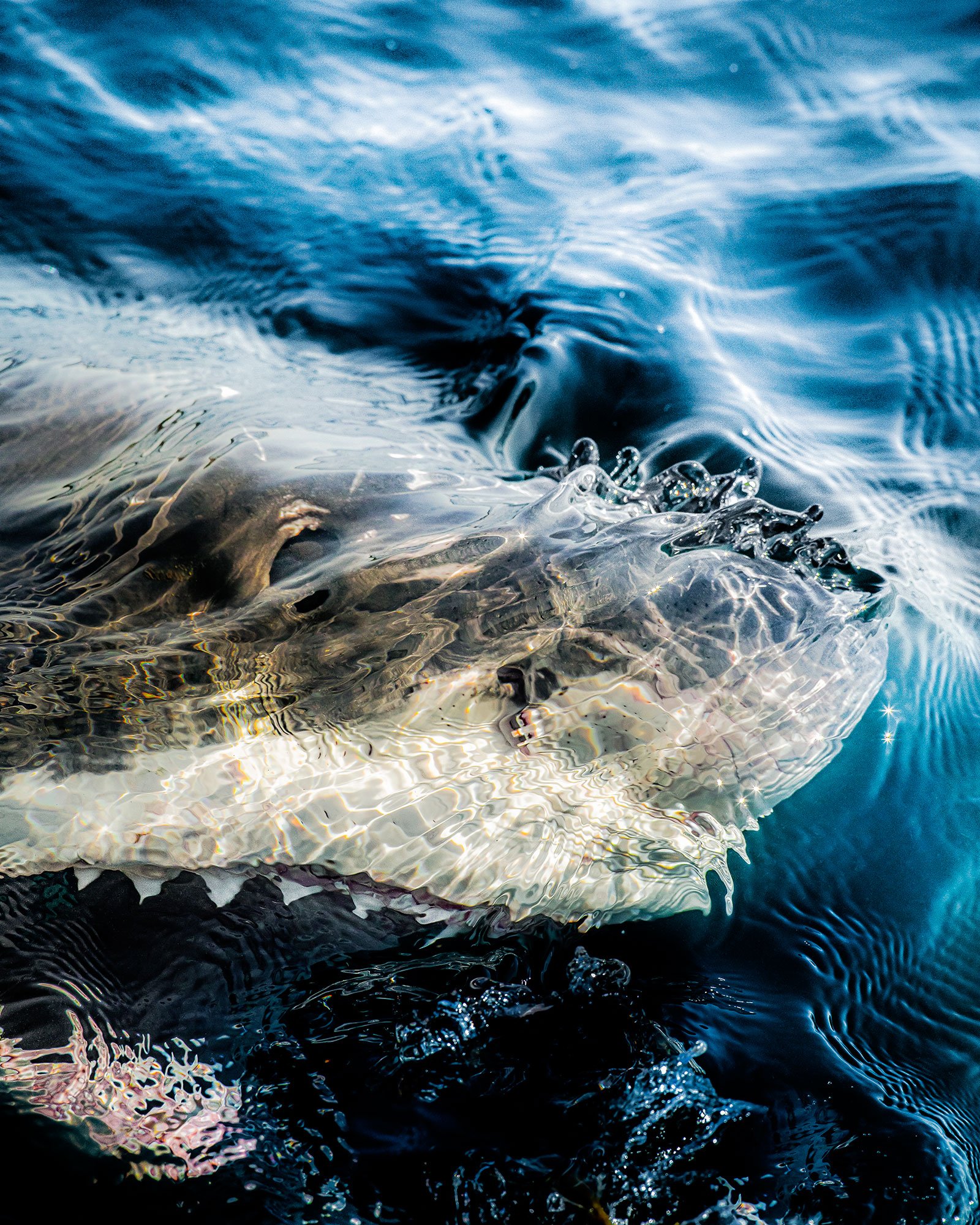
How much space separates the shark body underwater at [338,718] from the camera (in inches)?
68.9

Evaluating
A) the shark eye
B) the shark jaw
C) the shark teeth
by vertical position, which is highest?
the shark eye

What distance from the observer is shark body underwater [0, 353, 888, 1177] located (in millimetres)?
1749

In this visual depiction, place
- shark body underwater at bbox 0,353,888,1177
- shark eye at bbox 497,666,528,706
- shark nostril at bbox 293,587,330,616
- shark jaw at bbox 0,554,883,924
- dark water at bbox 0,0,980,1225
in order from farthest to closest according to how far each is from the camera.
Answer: shark nostril at bbox 293,587,330,616 → shark eye at bbox 497,666,528,706 → shark jaw at bbox 0,554,883,924 → shark body underwater at bbox 0,353,888,1177 → dark water at bbox 0,0,980,1225

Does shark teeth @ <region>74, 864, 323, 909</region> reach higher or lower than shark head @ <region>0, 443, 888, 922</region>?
lower

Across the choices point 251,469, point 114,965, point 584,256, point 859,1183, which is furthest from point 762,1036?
point 584,256

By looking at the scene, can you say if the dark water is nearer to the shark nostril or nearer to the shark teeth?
the shark teeth

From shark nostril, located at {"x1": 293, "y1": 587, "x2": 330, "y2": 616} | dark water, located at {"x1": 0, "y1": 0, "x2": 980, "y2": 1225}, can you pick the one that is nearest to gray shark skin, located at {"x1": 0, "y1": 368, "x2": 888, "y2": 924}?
shark nostril, located at {"x1": 293, "y1": 587, "x2": 330, "y2": 616}

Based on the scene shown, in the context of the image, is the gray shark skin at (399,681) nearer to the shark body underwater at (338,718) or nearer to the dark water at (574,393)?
the shark body underwater at (338,718)

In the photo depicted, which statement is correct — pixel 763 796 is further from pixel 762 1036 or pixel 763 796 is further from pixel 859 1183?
pixel 859 1183

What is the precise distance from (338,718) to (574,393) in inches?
76.2

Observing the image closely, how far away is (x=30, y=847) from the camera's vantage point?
183 centimetres

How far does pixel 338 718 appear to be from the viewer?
2000 millimetres

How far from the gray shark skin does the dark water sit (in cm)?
11

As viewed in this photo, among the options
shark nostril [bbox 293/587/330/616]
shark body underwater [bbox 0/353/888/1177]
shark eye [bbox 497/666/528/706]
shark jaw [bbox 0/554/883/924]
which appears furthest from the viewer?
shark nostril [bbox 293/587/330/616]
